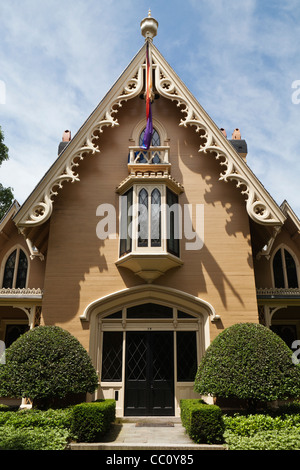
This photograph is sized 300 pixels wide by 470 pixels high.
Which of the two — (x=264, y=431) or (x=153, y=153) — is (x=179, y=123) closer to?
(x=153, y=153)

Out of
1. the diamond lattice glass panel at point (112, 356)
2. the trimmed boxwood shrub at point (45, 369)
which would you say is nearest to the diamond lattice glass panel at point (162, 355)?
the diamond lattice glass panel at point (112, 356)

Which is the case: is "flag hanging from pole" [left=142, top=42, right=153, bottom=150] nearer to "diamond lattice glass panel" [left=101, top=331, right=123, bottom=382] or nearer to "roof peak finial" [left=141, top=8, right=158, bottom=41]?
"roof peak finial" [left=141, top=8, right=158, bottom=41]

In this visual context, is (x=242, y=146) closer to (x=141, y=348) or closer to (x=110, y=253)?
(x=110, y=253)

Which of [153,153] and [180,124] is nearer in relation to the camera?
[180,124]

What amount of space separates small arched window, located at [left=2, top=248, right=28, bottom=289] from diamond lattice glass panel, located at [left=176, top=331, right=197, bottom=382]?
298 inches

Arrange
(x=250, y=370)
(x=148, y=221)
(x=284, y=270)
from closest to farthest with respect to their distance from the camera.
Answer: (x=250, y=370) < (x=148, y=221) < (x=284, y=270)

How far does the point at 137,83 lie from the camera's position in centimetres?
1520

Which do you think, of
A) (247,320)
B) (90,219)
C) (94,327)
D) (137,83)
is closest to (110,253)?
(90,219)

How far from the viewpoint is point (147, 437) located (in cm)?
991

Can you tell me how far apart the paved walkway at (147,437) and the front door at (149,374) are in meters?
0.50

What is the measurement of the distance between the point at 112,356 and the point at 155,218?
5.33 metres

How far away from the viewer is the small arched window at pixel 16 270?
640 inches

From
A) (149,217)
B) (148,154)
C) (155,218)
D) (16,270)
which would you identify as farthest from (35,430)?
(148,154)

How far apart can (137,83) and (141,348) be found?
10.7 metres
